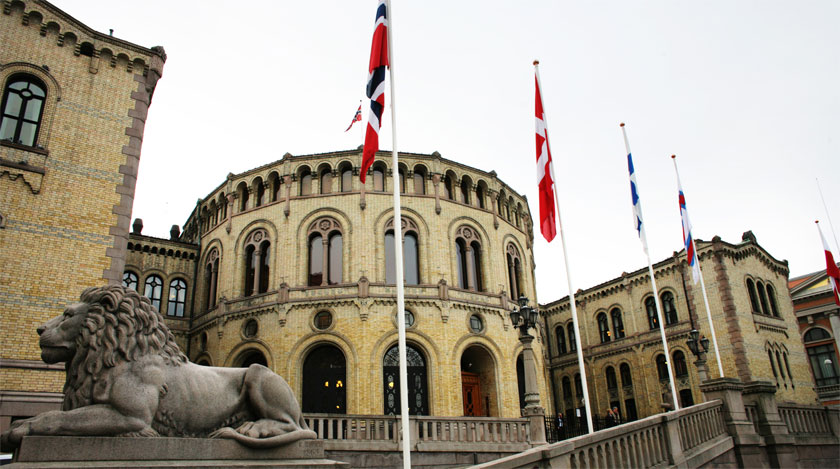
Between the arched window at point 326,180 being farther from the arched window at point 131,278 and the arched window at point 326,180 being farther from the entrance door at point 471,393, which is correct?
the entrance door at point 471,393

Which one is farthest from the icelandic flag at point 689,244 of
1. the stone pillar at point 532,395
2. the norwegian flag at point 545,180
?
the norwegian flag at point 545,180

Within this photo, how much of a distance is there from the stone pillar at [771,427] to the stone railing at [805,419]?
865 millimetres

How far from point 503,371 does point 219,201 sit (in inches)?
720

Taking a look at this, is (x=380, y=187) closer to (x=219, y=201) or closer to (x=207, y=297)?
(x=219, y=201)

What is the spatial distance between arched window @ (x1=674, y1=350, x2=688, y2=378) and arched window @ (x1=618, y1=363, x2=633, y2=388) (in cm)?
335

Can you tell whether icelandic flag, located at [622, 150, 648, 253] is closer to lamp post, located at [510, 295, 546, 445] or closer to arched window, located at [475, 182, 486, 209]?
lamp post, located at [510, 295, 546, 445]

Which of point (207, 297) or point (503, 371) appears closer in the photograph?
point (503, 371)

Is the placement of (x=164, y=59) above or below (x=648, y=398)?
above

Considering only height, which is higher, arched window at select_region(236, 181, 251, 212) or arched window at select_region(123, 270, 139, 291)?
arched window at select_region(236, 181, 251, 212)

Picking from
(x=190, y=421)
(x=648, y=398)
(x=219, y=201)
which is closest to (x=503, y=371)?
(x=648, y=398)

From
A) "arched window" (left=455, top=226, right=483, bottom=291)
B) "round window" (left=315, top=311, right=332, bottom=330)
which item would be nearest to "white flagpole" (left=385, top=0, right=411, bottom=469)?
"round window" (left=315, top=311, right=332, bottom=330)

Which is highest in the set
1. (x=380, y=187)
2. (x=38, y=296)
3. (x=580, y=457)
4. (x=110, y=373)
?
(x=380, y=187)

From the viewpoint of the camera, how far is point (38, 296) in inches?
570

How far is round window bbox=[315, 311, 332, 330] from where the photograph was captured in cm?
2647
